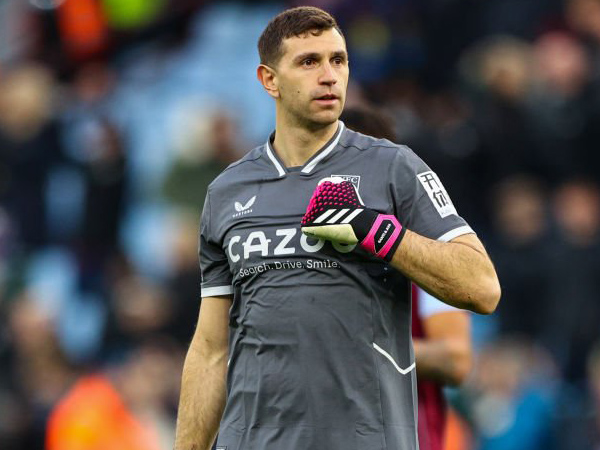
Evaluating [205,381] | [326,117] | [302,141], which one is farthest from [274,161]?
[205,381]

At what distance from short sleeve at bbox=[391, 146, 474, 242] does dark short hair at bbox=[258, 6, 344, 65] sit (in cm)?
56

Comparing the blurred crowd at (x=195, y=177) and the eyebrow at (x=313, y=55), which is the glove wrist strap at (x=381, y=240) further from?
the blurred crowd at (x=195, y=177)

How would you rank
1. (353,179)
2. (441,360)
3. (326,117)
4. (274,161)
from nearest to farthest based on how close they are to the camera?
(353,179) → (326,117) → (274,161) → (441,360)

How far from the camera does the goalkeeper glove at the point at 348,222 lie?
4.65 metres

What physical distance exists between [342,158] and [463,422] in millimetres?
5289

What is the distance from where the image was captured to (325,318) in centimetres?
479

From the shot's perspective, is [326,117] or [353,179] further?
[326,117]

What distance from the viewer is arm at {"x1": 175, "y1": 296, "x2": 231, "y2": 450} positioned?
17.0 feet

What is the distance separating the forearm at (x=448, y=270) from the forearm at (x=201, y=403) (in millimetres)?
904

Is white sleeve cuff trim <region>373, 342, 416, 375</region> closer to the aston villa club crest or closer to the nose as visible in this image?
the aston villa club crest

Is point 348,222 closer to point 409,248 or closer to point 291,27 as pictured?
point 409,248

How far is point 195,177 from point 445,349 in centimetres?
699

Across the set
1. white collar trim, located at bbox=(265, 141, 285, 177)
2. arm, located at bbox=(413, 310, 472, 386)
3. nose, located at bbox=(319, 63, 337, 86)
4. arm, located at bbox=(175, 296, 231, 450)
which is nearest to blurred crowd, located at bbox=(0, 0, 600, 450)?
arm, located at bbox=(413, 310, 472, 386)

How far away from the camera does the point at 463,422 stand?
996 cm
